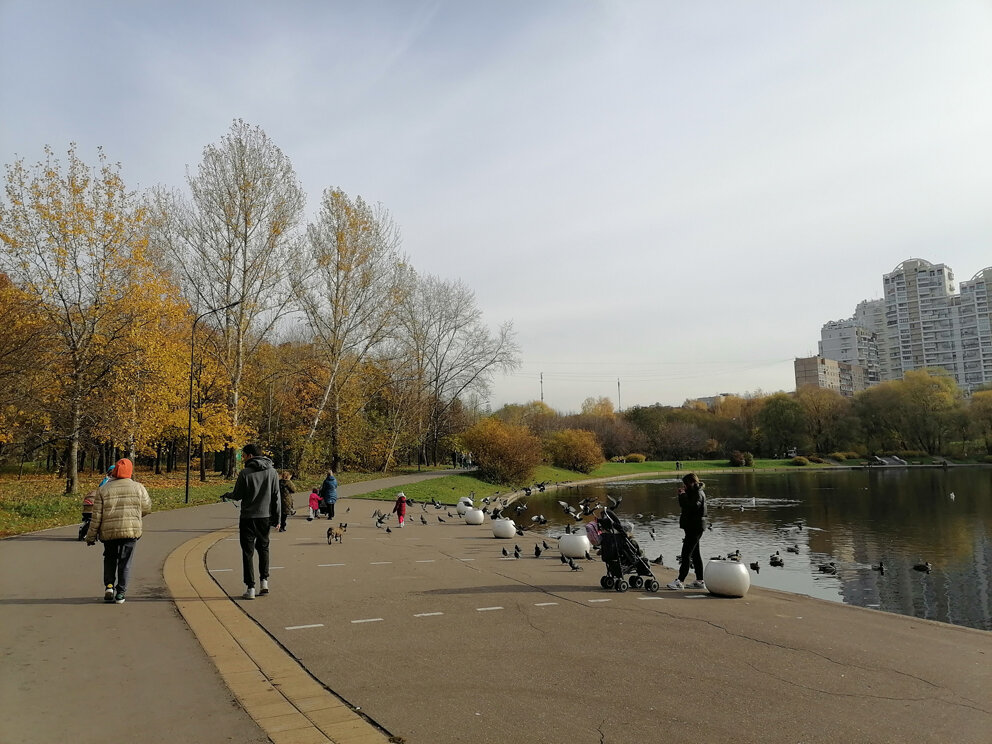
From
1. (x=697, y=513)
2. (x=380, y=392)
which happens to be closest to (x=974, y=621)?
(x=697, y=513)

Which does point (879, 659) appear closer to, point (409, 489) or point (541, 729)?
point (541, 729)

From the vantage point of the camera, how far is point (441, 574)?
34.7 feet

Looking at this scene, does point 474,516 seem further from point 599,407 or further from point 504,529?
point 599,407

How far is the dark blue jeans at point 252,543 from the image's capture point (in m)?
8.25

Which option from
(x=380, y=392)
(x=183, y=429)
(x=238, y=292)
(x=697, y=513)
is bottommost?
(x=697, y=513)

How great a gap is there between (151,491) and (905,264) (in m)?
167

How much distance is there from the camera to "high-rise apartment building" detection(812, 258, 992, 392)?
13450 cm

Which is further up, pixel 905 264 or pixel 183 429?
pixel 905 264

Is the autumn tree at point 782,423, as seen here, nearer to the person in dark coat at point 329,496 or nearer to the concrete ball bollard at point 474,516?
the concrete ball bollard at point 474,516

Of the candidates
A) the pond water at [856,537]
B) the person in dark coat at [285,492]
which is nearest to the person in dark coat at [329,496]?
the person in dark coat at [285,492]

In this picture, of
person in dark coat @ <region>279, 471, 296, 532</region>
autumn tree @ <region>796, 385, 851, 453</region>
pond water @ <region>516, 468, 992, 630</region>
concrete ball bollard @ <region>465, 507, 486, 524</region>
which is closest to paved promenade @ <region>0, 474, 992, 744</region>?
person in dark coat @ <region>279, 471, 296, 532</region>

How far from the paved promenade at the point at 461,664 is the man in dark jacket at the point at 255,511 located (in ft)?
1.29

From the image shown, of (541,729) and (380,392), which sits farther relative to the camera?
(380,392)

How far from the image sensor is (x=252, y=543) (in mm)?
8391
